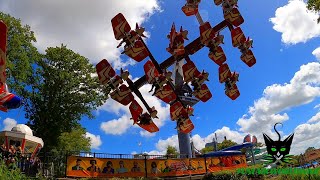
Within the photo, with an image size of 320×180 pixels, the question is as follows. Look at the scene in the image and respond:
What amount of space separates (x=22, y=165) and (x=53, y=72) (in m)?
27.1

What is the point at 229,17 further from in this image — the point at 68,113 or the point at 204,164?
the point at 68,113

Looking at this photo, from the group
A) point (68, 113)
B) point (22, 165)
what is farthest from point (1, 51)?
point (68, 113)

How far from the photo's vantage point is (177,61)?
17.1m

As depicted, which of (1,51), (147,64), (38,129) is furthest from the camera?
(38,129)

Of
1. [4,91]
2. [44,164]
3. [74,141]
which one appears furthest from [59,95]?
[4,91]

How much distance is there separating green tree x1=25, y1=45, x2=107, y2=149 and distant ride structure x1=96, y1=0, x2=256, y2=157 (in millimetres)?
23247

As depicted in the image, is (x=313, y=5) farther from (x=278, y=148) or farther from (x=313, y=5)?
(x=278, y=148)

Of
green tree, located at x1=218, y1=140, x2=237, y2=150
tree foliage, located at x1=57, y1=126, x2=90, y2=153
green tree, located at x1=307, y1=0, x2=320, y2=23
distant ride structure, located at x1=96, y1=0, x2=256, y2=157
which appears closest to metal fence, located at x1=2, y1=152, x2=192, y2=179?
distant ride structure, located at x1=96, y1=0, x2=256, y2=157

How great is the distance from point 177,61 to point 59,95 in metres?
27.6

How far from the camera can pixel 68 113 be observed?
1613 inches

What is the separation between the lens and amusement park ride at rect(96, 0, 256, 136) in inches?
576

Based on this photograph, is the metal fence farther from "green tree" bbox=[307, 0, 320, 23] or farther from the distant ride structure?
"green tree" bbox=[307, 0, 320, 23]

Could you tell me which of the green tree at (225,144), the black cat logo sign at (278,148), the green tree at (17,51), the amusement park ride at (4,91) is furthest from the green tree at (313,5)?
the green tree at (225,144)

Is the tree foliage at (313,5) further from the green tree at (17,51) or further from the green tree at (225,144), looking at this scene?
the green tree at (225,144)
